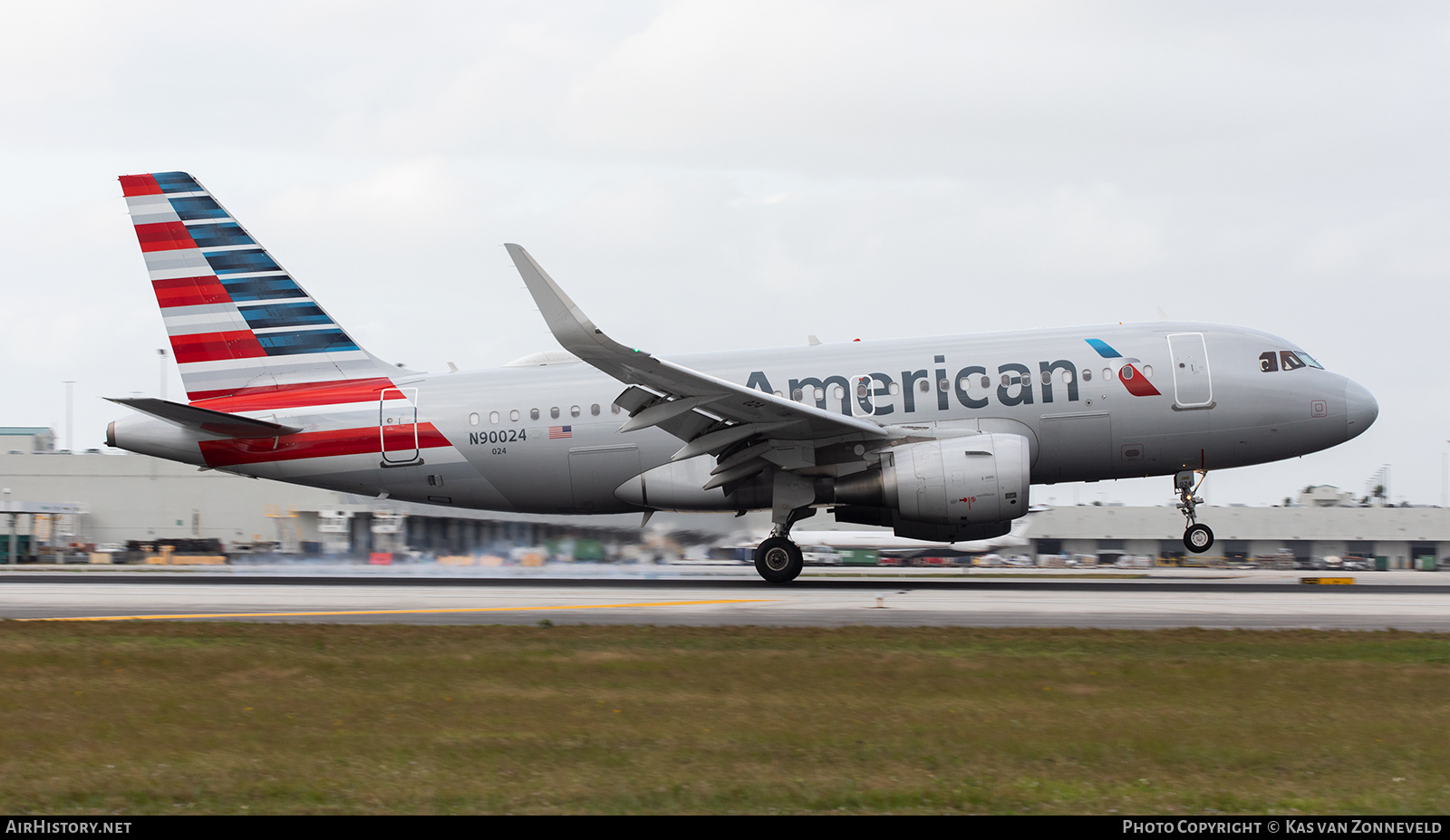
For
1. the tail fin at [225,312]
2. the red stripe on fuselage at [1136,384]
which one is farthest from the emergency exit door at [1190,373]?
the tail fin at [225,312]

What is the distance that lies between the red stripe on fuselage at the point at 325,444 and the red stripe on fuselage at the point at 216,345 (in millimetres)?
1911

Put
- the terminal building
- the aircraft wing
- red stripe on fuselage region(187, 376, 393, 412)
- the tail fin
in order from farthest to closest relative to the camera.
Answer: the terminal building < the tail fin < red stripe on fuselage region(187, 376, 393, 412) < the aircraft wing

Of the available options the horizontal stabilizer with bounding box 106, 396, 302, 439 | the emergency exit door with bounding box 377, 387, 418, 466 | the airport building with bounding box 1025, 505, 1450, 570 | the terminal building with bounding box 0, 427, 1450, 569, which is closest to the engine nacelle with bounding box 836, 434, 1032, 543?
the emergency exit door with bounding box 377, 387, 418, 466

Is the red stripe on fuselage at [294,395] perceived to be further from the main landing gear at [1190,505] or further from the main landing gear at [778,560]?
the main landing gear at [1190,505]

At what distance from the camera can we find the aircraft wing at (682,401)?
770 inches

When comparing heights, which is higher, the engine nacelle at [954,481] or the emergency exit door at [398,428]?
the emergency exit door at [398,428]

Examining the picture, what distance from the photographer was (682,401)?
2091cm

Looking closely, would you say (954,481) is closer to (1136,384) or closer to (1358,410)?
(1136,384)

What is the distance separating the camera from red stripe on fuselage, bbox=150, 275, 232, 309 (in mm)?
25203

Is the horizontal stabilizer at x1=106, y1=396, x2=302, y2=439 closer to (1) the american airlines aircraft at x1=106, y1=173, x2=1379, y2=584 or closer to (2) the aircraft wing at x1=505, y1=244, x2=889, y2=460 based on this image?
(1) the american airlines aircraft at x1=106, y1=173, x2=1379, y2=584

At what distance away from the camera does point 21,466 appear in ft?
230

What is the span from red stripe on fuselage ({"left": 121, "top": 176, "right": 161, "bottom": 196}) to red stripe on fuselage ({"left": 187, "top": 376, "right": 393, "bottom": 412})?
Answer: 425 centimetres

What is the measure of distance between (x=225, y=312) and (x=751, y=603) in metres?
13.0

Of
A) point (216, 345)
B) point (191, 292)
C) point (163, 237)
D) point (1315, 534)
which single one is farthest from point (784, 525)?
point (1315, 534)
